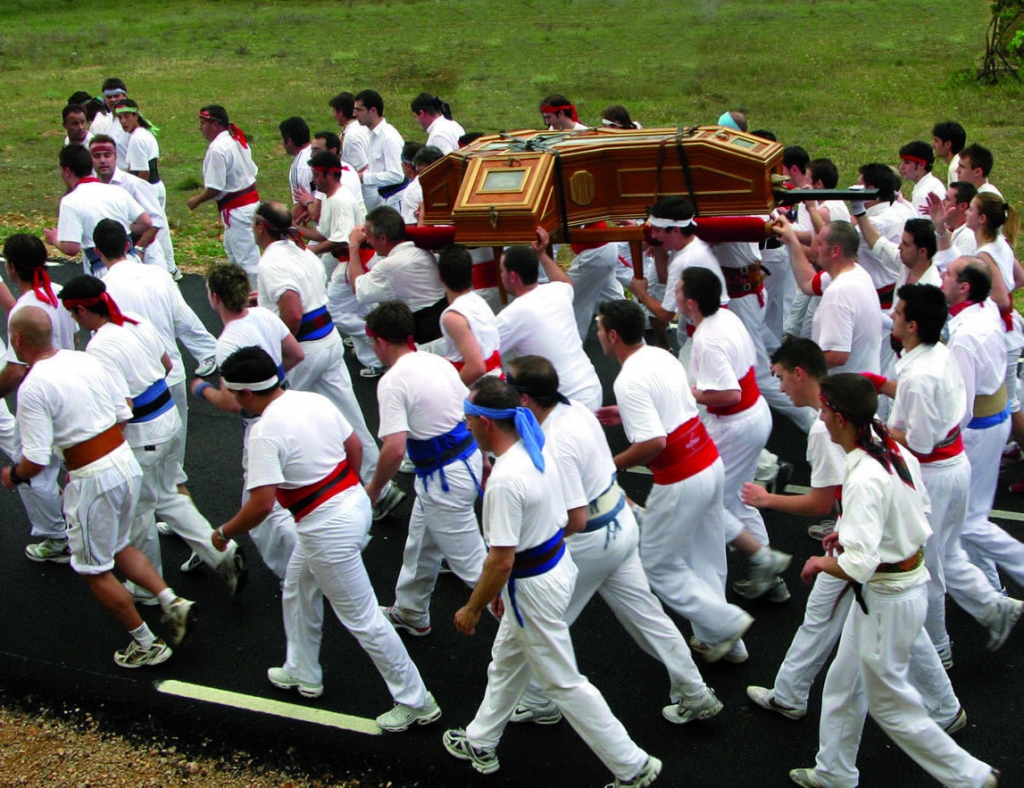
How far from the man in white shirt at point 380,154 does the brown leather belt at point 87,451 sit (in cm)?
578

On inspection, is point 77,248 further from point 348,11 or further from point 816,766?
point 348,11

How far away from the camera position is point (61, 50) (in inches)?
1161

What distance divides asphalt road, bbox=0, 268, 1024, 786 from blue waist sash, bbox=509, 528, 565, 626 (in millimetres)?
1034

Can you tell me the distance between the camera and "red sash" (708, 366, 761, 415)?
5.84 metres

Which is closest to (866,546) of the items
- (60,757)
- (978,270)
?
(978,270)

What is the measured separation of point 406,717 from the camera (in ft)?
16.5

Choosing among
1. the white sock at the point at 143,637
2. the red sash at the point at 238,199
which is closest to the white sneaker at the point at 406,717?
the white sock at the point at 143,637

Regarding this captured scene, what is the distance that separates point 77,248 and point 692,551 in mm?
5645

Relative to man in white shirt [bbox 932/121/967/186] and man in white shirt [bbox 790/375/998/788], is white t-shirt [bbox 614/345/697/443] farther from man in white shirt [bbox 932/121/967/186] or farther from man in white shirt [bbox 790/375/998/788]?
man in white shirt [bbox 932/121/967/186]

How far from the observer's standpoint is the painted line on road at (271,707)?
5.11m

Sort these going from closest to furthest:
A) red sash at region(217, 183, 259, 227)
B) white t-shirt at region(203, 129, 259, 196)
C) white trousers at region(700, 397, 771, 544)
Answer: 1. white trousers at region(700, 397, 771, 544)
2. white t-shirt at region(203, 129, 259, 196)
3. red sash at region(217, 183, 259, 227)

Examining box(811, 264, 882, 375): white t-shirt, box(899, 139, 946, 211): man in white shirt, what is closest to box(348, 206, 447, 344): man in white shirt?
box(811, 264, 882, 375): white t-shirt

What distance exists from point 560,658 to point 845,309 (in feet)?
10.2

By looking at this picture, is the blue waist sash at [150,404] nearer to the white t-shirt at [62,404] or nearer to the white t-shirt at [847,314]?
the white t-shirt at [62,404]
